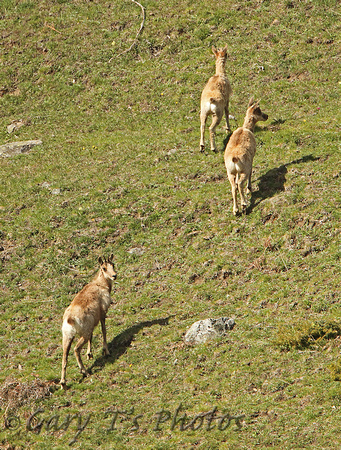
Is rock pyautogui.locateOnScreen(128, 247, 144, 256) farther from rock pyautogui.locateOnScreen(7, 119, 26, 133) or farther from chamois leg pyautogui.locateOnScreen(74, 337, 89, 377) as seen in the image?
rock pyautogui.locateOnScreen(7, 119, 26, 133)

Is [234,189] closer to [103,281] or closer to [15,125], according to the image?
[103,281]

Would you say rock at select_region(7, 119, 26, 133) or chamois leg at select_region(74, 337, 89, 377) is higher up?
chamois leg at select_region(74, 337, 89, 377)

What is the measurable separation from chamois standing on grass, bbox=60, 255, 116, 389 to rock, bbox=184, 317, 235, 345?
6.82 ft

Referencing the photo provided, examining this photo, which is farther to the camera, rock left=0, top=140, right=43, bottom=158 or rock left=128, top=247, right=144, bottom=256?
rock left=0, top=140, right=43, bottom=158

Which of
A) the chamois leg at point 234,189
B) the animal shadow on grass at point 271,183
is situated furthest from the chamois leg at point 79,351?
the animal shadow on grass at point 271,183

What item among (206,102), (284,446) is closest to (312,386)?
(284,446)

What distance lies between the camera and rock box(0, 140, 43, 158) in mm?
25734

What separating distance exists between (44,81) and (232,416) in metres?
23.3

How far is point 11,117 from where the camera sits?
94.6 ft

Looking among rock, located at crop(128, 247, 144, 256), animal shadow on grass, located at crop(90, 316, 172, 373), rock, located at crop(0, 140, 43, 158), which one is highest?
animal shadow on grass, located at crop(90, 316, 172, 373)

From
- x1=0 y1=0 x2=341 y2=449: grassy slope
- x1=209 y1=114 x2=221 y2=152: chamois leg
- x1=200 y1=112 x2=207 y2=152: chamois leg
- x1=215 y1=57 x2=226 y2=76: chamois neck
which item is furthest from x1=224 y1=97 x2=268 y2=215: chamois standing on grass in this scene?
x1=215 y1=57 x2=226 y2=76: chamois neck

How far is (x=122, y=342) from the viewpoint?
14.1 metres

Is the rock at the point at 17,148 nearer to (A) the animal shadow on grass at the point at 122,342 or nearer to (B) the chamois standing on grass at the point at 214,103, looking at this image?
(B) the chamois standing on grass at the point at 214,103

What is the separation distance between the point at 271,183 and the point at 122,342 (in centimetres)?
707
